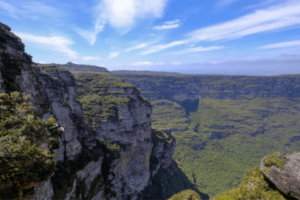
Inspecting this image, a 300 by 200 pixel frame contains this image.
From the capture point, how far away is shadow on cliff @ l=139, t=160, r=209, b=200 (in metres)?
57.5

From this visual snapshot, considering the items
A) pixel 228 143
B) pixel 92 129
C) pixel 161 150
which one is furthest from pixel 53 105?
pixel 228 143

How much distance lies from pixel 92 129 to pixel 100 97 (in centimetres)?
1168

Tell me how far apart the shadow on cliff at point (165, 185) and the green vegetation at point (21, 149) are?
52.8 meters

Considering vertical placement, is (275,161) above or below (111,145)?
above

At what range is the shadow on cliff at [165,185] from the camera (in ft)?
189

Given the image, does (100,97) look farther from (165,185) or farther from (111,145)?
(165,185)

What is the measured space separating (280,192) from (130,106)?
43.6 meters

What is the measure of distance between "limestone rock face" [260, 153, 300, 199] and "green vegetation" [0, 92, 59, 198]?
15884 mm

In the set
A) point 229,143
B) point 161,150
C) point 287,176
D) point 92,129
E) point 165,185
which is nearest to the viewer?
point 287,176

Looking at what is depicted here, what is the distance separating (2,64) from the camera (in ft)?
64.5

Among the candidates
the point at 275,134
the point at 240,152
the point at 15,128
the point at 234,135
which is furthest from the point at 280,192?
the point at 275,134

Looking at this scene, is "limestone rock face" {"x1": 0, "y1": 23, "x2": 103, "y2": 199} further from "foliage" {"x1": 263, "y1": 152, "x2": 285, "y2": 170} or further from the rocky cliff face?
"foliage" {"x1": 263, "y1": 152, "x2": 285, "y2": 170}

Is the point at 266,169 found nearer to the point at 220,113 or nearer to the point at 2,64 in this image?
the point at 2,64

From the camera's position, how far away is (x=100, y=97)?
5347 centimetres
